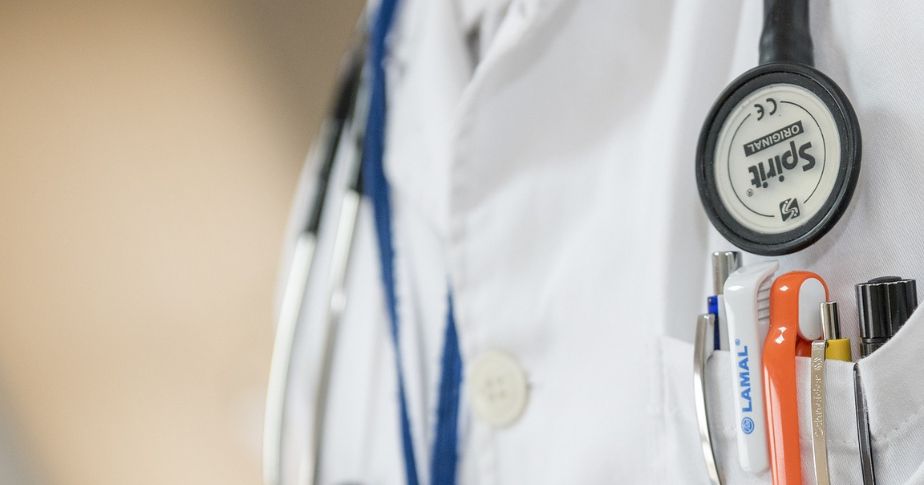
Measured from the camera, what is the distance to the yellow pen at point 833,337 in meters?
0.37

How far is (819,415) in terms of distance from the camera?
376 mm

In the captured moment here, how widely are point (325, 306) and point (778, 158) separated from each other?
1.75 feet

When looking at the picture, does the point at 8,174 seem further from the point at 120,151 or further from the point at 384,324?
the point at 384,324

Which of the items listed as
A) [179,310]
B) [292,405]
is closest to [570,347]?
[292,405]

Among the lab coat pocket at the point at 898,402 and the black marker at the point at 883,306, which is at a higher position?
the black marker at the point at 883,306

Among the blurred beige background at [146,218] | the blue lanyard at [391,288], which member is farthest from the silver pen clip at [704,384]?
the blurred beige background at [146,218]

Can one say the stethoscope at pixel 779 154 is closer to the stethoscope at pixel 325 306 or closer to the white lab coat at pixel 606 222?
the white lab coat at pixel 606 222

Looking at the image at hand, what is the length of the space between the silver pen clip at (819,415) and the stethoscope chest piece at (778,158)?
0.18 feet

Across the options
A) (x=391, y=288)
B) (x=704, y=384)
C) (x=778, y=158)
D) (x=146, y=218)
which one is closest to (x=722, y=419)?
(x=704, y=384)

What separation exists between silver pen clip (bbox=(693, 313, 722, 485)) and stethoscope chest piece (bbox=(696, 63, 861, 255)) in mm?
48

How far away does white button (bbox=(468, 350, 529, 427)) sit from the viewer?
56 centimetres

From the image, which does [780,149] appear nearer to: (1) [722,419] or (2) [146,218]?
(1) [722,419]

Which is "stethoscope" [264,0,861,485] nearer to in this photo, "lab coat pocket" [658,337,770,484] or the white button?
Answer: "lab coat pocket" [658,337,770,484]

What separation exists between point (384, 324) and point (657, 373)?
34cm
